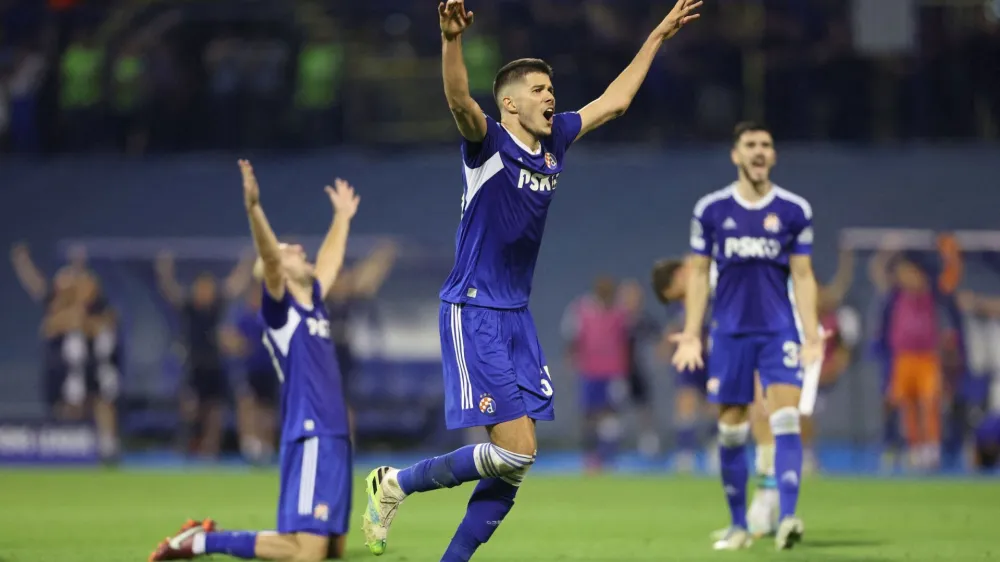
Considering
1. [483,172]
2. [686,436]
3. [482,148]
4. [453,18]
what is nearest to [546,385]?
[483,172]

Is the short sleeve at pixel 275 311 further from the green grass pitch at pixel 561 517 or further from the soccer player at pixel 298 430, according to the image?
the green grass pitch at pixel 561 517

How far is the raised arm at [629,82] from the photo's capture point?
8.61 metres

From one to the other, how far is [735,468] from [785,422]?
499 mm

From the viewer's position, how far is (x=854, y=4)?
24.8 meters

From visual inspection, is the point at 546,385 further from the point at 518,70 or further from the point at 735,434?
the point at 735,434

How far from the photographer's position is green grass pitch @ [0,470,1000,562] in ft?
35.3

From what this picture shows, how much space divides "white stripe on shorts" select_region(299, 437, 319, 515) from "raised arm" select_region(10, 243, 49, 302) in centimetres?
1605

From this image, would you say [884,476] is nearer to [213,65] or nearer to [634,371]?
[634,371]

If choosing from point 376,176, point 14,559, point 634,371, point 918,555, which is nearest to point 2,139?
point 376,176

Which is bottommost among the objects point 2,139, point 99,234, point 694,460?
point 694,460

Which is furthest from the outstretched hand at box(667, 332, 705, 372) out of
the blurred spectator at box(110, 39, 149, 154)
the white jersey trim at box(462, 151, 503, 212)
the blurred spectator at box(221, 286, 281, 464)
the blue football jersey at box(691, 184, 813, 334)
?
the blurred spectator at box(110, 39, 149, 154)

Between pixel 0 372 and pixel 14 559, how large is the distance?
15.6m

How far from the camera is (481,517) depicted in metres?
8.05

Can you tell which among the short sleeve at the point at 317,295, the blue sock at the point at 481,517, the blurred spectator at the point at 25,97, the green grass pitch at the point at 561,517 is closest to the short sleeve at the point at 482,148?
the blue sock at the point at 481,517
